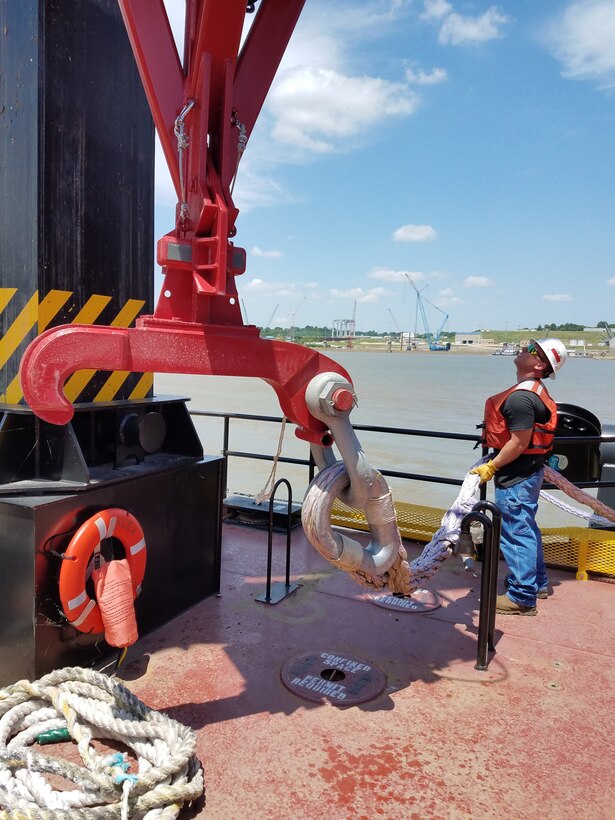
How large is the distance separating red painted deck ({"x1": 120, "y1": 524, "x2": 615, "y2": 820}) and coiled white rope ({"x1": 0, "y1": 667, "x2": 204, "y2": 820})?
0.20 meters

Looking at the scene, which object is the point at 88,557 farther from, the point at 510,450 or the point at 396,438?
the point at 396,438

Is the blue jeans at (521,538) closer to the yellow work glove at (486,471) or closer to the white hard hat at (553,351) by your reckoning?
the yellow work glove at (486,471)

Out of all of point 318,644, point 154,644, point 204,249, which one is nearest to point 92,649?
point 154,644

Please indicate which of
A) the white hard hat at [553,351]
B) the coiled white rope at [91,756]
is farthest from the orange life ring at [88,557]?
A: the white hard hat at [553,351]

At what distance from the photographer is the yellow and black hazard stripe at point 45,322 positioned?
3.54 meters

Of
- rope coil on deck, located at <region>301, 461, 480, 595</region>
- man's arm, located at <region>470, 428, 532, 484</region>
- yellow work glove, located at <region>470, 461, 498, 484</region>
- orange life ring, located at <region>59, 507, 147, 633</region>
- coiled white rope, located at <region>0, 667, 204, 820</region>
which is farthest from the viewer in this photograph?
yellow work glove, located at <region>470, 461, 498, 484</region>

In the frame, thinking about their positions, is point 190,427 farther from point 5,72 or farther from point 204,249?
point 5,72

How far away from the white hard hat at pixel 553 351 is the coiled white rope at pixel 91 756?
344cm

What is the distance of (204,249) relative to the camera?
302 cm

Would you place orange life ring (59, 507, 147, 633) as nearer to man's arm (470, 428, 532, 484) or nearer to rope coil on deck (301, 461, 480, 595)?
rope coil on deck (301, 461, 480, 595)

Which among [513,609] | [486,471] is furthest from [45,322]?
[513,609]

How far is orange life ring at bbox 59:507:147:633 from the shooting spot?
313cm

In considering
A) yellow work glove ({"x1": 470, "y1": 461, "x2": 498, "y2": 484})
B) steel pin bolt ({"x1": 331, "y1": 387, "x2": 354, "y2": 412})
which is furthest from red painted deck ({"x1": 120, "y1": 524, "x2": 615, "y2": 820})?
steel pin bolt ({"x1": 331, "y1": 387, "x2": 354, "y2": 412})

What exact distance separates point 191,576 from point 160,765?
1792 millimetres
